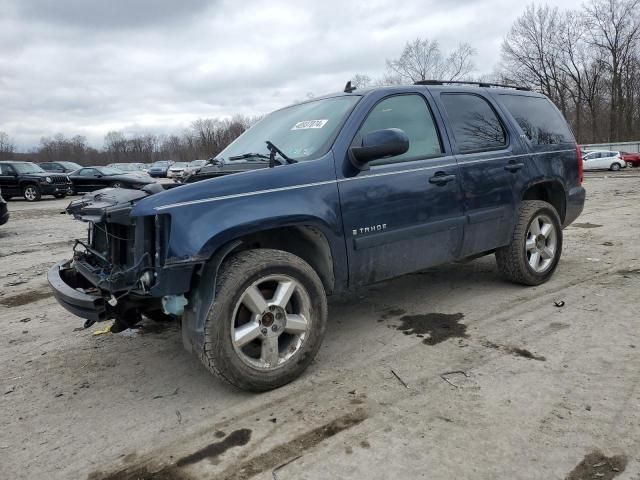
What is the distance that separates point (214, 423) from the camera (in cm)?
276

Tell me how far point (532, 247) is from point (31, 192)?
21280mm

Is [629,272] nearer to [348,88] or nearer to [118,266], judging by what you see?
[348,88]

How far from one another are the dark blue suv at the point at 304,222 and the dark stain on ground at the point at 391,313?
0.66m

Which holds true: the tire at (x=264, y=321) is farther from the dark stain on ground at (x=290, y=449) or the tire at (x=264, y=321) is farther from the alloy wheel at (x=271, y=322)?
the dark stain on ground at (x=290, y=449)

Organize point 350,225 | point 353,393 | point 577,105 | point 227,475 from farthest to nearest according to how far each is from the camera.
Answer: point 577,105, point 350,225, point 353,393, point 227,475

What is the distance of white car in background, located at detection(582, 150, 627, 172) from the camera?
32.9m

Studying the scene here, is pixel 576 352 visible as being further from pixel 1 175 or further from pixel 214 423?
pixel 1 175

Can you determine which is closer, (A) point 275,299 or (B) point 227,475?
(B) point 227,475

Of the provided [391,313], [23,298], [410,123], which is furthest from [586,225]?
[23,298]

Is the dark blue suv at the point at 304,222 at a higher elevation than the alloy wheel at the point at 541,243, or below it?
higher

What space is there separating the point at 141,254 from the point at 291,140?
1455 millimetres

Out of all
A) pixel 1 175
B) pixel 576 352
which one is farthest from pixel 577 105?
pixel 576 352

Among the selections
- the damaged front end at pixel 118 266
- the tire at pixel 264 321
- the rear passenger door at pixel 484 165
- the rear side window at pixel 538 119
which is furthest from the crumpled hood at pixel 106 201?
the rear side window at pixel 538 119

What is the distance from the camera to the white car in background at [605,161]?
32875 millimetres
